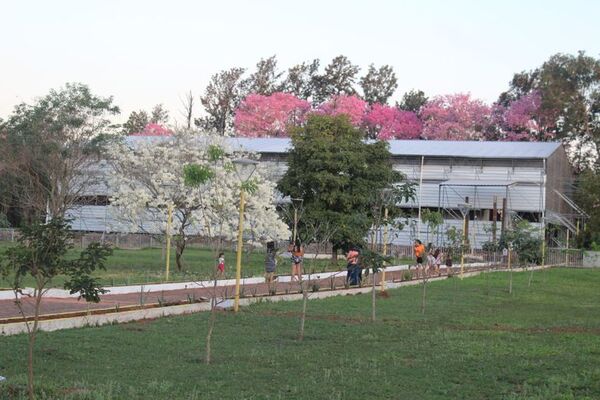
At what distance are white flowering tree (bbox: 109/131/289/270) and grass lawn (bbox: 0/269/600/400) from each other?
49.7ft

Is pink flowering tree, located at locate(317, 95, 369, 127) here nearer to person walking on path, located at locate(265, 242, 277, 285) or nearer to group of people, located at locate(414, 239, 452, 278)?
group of people, located at locate(414, 239, 452, 278)

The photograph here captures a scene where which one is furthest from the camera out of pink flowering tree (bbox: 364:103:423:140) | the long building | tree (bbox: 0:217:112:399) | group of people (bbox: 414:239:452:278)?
pink flowering tree (bbox: 364:103:423:140)

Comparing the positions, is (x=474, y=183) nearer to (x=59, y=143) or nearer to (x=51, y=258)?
(x=59, y=143)

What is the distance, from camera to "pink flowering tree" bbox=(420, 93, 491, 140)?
74.7 meters

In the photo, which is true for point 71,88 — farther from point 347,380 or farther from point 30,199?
point 347,380

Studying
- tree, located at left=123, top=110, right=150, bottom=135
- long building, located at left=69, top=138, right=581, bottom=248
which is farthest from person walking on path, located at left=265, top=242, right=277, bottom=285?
tree, located at left=123, top=110, right=150, bottom=135

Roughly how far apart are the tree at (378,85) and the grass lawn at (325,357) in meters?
65.9

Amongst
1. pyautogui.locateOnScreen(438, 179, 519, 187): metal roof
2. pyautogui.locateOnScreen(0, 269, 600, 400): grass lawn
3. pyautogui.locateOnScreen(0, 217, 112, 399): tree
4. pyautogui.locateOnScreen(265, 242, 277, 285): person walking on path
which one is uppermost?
pyautogui.locateOnScreen(438, 179, 519, 187): metal roof

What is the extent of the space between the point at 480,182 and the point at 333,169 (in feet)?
60.1

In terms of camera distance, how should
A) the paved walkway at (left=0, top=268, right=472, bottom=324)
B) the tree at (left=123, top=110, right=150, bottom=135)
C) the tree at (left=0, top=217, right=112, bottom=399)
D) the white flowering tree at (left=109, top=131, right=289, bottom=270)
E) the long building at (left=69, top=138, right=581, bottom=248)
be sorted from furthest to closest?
1. the tree at (left=123, top=110, right=150, bottom=135)
2. the long building at (left=69, top=138, right=581, bottom=248)
3. the white flowering tree at (left=109, top=131, right=289, bottom=270)
4. the paved walkway at (left=0, top=268, right=472, bottom=324)
5. the tree at (left=0, top=217, right=112, bottom=399)

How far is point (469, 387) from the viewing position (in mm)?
10266

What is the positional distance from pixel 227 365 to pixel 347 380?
1.82 metres

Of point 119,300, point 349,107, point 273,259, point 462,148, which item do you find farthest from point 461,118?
point 119,300

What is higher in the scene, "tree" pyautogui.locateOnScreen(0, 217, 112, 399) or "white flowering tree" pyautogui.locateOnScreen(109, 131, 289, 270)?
"white flowering tree" pyautogui.locateOnScreen(109, 131, 289, 270)
